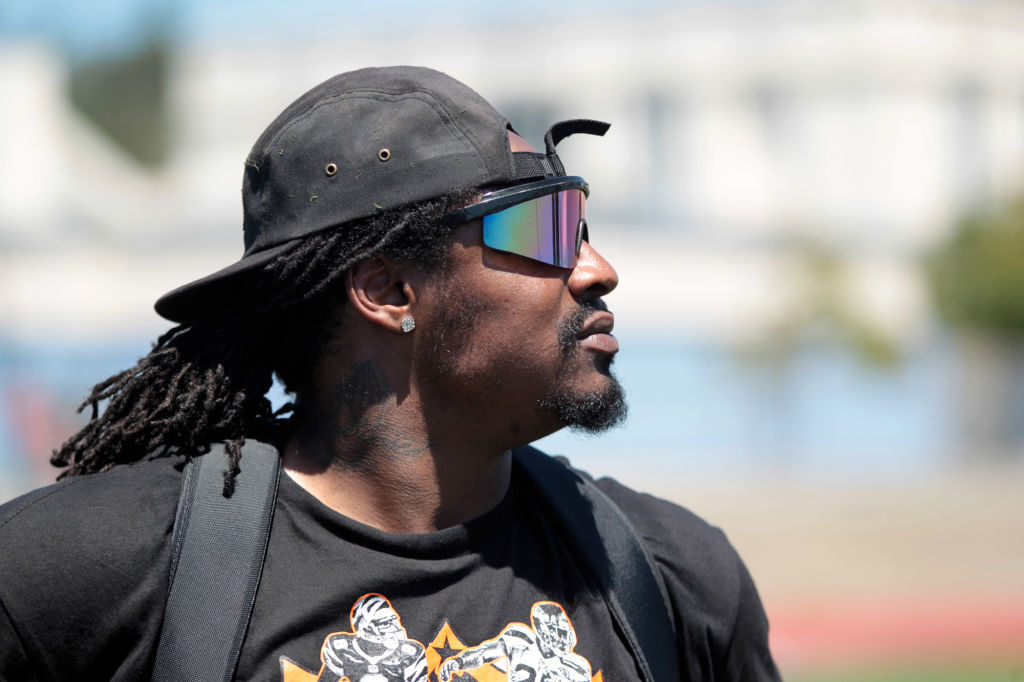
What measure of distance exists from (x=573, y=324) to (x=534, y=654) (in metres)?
0.66

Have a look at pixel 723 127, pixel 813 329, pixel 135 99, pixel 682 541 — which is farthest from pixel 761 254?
pixel 135 99

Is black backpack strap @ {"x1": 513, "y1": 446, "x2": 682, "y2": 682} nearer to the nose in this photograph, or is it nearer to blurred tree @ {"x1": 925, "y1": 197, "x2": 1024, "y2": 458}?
the nose

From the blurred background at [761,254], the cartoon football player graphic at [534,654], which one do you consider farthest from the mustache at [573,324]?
the blurred background at [761,254]

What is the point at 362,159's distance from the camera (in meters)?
2.53

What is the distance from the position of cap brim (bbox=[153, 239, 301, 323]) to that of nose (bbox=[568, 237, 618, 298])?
1.86 ft

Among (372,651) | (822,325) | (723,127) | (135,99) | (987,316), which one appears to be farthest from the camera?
(135,99)

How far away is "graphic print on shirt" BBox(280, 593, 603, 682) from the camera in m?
2.32

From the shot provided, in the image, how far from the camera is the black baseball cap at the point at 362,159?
8.32ft

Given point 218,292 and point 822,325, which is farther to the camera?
point 822,325

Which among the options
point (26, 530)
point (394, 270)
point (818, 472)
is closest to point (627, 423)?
point (394, 270)

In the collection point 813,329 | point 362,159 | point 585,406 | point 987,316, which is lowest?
point 813,329

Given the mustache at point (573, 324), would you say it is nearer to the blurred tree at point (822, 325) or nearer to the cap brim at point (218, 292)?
the cap brim at point (218, 292)

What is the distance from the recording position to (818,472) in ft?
80.7

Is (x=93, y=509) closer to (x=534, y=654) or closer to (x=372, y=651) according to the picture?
(x=372, y=651)
